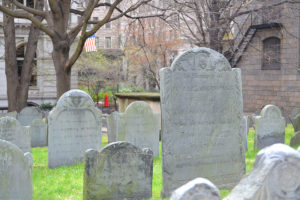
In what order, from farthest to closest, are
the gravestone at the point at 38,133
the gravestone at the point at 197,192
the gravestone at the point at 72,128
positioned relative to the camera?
the gravestone at the point at 38,133
the gravestone at the point at 72,128
the gravestone at the point at 197,192

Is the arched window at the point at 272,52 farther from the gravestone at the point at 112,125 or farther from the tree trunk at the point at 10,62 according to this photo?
the gravestone at the point at 112,125

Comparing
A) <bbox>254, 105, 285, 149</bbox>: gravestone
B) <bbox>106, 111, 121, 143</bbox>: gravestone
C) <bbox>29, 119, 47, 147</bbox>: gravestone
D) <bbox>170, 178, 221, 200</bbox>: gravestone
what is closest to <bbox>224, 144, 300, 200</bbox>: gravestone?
<bbox>170, 178, 221, 200</bbox>: gravestone

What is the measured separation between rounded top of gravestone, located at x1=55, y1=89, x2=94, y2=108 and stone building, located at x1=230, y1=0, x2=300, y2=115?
44.2 ft

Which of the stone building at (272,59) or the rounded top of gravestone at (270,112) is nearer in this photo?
the rounded top of gravestone at (270,112)

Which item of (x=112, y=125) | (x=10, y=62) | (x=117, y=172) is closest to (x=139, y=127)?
(x=112, y=125)

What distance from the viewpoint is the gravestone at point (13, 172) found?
552 centimetres

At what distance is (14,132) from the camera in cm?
996

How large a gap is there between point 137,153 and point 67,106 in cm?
397

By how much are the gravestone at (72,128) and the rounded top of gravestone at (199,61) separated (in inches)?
158

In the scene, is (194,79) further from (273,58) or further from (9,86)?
(273,58)

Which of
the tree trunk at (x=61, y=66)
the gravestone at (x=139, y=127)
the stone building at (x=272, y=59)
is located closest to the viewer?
the gravestone at (x=139, y=127)

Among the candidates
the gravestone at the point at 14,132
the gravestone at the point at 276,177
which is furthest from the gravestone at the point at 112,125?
the gravestone at the point at 276,177

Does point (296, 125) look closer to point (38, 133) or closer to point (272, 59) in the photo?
point (38, 133)

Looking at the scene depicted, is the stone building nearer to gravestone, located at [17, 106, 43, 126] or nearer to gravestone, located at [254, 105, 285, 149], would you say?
gravestone, located at [254, 105, 285, 149]
